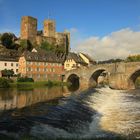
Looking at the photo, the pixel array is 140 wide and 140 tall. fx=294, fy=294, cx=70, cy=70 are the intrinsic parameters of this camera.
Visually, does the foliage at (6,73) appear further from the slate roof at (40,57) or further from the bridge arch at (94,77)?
the bridge arch at (94,77)

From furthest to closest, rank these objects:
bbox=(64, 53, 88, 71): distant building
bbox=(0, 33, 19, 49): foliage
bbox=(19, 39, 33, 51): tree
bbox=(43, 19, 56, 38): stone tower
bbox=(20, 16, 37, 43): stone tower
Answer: bbox=(43, 19, 56, 38): stone tower, bbox=(20, 16, 37, 43): stone tower, bbox=(19, 39, 33, 51): tree, bbox=(64, 53, 88, 71): distant building, bbox=(0, 33, 19, 49): foliage

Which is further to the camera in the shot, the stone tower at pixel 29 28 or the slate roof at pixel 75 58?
the stone tower at pixel 29 28

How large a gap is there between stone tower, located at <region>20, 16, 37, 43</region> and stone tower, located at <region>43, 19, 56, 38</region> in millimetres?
6186

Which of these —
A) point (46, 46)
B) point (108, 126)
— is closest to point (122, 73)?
point (108, 126)

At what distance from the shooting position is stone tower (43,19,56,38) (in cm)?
10888

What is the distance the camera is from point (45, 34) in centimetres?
10975

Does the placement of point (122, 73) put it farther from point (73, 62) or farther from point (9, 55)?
point (73, 62)

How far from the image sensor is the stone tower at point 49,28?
109 m

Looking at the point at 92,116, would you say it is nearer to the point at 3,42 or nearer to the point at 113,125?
the point at 113,125

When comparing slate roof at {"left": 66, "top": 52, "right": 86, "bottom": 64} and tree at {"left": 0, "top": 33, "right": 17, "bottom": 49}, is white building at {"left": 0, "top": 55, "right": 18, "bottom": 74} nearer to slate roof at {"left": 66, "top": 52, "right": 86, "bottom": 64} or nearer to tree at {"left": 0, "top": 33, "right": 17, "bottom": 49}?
tree at {"left": 0, "top": 33, "right": 17, "bottom": 49}

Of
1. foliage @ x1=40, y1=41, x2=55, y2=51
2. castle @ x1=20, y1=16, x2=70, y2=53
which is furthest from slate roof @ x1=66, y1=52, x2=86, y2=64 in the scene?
castle @ x1=20, y1=16, x2=70, y2=53

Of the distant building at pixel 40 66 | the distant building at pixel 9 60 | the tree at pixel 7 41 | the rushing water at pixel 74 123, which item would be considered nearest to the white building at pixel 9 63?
the distant building at pixel 9 60

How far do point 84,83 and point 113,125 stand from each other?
173 feet

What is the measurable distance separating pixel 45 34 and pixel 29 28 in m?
9.77
